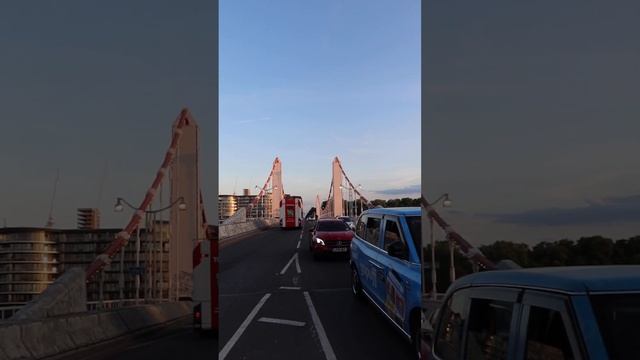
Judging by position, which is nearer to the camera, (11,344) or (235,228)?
(11,344)

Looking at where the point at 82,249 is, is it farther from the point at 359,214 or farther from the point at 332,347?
the point at 359,214

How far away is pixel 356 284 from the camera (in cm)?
343

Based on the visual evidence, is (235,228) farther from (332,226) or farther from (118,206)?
(332,226)

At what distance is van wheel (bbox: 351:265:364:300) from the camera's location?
126 inches

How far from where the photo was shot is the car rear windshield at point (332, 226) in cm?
436

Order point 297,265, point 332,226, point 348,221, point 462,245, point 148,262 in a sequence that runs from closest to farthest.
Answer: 1. point 462,245
2. point 148,262
3. point 297,265
4. point 348,221
5. point 332,226

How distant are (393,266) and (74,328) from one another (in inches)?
79.2

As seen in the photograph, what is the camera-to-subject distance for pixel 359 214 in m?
3.85

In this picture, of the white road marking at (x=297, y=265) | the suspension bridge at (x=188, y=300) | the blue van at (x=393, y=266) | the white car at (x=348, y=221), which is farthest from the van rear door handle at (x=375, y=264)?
the white car at (x=348, y=221)

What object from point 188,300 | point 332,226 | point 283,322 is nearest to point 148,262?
point 188,300

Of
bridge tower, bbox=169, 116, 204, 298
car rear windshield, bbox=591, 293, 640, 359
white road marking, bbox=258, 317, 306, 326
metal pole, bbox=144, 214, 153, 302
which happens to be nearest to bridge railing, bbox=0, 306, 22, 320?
metal pole, bbox=144, 214, 153, 302

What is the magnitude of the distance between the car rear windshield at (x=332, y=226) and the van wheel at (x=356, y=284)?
71 cm

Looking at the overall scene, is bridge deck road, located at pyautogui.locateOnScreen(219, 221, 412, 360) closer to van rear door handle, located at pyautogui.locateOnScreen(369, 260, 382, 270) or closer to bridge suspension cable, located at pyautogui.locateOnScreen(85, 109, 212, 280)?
van rear door handle, located at pyautogui.locateOnScreen(369, 260, 382, 270)

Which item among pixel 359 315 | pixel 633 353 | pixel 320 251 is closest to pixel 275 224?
pixel 320 251
